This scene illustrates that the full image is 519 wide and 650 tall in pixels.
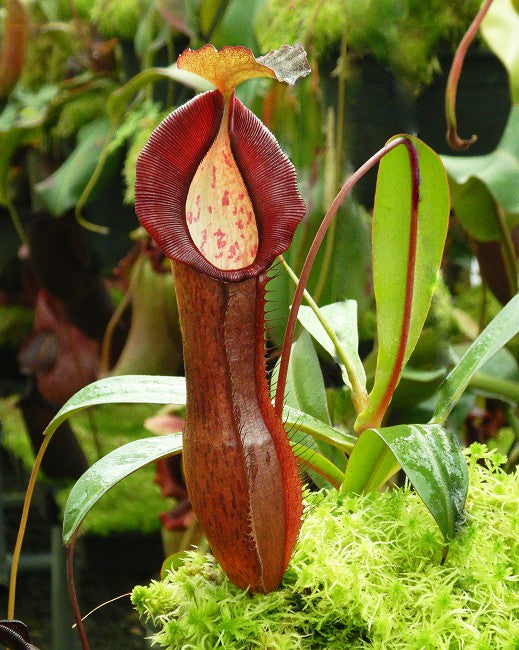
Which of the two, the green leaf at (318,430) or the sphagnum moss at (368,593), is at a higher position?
the green leaf at (318,430)

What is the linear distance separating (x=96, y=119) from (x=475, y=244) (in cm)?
93

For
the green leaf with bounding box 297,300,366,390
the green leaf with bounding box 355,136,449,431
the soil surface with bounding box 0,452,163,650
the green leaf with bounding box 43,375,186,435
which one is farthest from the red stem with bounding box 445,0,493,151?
the soil surface with bounding box 0,452,163,650

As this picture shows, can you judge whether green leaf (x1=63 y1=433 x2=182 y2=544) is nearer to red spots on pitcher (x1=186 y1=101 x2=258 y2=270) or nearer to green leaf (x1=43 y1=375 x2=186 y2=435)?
green leaf (x1=43 y1=375 x2=186 y2=435)

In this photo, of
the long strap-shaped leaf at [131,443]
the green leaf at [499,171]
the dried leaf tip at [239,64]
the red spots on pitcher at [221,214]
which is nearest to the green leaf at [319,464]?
the long strap-shaped leaf at [131,443]

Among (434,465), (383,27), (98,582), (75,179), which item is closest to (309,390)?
(434,465)

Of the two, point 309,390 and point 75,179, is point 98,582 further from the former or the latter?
point 309,390

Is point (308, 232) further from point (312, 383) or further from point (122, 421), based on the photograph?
point (122, 421)

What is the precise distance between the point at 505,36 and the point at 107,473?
0.75 metres

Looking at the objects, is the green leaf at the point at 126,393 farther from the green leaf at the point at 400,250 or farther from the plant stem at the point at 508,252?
the plant stem at the point at 508,252

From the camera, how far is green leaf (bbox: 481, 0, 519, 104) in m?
0.90

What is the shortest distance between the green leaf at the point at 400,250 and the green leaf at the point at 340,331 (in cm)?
6

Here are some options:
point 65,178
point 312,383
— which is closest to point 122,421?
point 65,178

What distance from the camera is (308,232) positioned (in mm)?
956

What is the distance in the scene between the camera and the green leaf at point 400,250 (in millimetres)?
564
